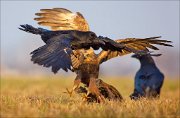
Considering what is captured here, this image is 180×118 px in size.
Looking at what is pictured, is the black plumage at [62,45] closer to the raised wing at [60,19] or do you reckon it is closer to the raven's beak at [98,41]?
the raven's beak at [98,41]

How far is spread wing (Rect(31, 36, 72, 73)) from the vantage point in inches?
297

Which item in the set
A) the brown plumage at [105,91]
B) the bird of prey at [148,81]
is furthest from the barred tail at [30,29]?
the bird of prey at [148,81]

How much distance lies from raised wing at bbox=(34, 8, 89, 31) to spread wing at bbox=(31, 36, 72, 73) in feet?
6.62

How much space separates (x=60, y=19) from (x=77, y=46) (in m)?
1.81

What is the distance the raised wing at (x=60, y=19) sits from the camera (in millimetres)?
10227

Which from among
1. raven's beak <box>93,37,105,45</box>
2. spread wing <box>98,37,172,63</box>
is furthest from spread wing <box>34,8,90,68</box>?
raven's beak <box>93,37,105,45</box>

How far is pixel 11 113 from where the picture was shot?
678cm

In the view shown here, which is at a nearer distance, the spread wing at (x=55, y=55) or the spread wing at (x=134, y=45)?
the spread wing at (x=55, y=55)

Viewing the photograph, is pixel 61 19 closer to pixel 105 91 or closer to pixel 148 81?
pixel 105 91

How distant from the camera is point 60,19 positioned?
10500 millimetres

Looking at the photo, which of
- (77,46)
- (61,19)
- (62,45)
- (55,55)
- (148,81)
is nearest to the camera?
(55,55)

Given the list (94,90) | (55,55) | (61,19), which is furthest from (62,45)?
(61,19)

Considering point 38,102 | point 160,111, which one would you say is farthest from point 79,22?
point 160,111

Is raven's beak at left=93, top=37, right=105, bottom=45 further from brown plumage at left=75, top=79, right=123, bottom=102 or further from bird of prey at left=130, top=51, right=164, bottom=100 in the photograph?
bird of prey at left=130, top=51, right=164, bottom=100
